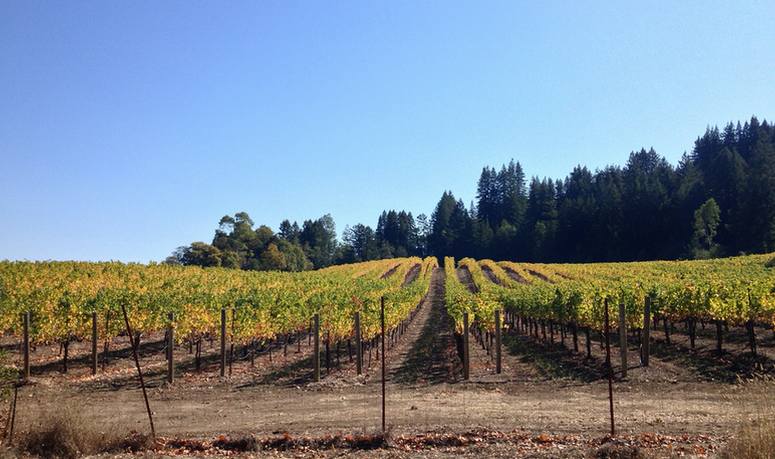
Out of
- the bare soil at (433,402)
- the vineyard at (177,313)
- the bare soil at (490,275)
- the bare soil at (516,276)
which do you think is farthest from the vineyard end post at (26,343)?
the bare soil at (490,275)

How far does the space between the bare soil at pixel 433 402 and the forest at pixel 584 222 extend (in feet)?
207

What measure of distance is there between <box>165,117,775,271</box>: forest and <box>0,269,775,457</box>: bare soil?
63.0 meters

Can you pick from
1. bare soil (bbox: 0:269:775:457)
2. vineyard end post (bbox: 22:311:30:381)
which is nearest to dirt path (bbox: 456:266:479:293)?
bare soil (bbox: 0:269:775:457)

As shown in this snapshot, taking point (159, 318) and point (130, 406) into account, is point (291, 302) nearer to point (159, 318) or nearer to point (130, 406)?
point (159, 318)

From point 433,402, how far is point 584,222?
96.9 metres

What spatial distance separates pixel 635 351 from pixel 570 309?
2931mm

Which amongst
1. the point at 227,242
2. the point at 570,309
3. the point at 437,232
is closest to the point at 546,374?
the point at 570,309

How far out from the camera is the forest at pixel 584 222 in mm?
81062

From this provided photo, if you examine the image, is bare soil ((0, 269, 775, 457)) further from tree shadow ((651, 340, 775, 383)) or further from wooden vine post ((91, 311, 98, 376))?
wooden vine post ((91, 311, 98, 376))

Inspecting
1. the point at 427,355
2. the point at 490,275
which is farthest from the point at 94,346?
the point at 490,275

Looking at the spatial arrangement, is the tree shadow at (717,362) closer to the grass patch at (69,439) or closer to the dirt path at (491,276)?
the grass patch at (69,439)

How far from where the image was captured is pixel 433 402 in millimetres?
13305

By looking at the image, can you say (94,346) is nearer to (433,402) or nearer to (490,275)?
(433,402)

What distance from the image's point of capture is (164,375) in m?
17.7
